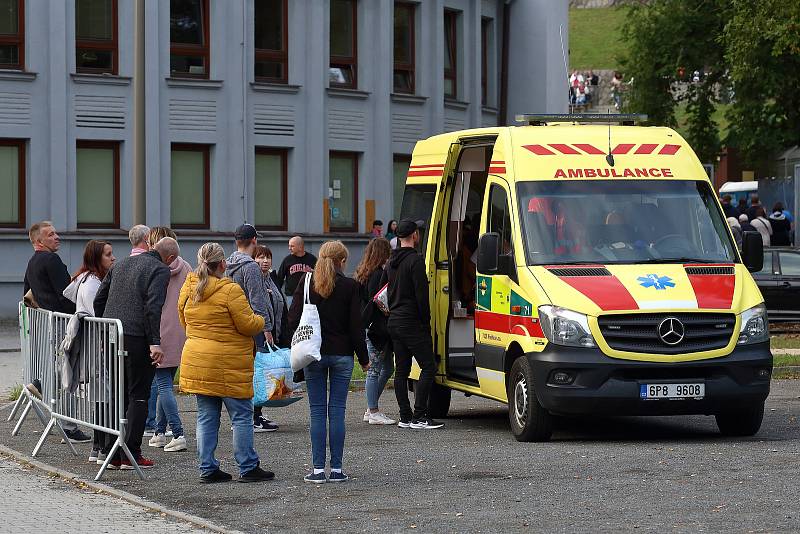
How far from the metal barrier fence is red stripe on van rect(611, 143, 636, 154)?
4914 mm

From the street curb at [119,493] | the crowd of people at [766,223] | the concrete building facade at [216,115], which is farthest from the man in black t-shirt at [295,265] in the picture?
the crowd of people at [766,223]

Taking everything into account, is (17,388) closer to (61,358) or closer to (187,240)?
(61,358)

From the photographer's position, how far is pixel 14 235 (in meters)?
32.2

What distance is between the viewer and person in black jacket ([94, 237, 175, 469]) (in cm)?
1241

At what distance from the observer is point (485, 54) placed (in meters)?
41.4

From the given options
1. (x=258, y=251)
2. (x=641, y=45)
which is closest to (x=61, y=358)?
(x=258, y=251)

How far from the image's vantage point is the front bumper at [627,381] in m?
13.3

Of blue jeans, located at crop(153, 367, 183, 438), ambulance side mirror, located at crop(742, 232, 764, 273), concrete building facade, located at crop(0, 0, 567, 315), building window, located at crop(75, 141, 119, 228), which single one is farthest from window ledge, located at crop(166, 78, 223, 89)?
ambulance side mirror, located at crop(742, 232, 764, 273)

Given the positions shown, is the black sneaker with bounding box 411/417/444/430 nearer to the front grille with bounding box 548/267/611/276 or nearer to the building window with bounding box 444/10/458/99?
the front grille with bounding box 548/267/611/276

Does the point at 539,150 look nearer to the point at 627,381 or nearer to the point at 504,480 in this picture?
the point at 627,381

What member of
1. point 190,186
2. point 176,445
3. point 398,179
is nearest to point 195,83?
point 190,186

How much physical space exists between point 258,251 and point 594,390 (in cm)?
384

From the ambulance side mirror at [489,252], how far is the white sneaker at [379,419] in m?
2.23

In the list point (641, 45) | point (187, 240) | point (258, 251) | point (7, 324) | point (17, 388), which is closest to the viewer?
point (258, 251)
